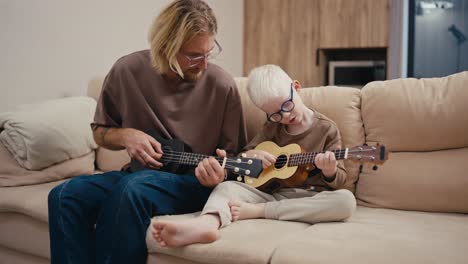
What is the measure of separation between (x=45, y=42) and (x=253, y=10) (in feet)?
6.94

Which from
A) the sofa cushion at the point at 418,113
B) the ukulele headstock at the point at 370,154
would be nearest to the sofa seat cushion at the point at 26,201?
the ukulele headstock at the point at 370,154

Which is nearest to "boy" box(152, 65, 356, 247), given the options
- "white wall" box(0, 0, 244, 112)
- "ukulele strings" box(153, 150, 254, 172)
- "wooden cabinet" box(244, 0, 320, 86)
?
"ukulele strings" box(153, 150, 254, 172)

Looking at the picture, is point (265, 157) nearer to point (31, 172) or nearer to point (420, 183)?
point (420, 183)

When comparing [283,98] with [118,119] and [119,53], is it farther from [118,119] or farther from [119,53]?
[119,53]

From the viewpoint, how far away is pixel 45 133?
2.22 metres

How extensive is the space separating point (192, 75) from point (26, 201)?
0.76 meters

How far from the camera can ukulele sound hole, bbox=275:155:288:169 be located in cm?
167

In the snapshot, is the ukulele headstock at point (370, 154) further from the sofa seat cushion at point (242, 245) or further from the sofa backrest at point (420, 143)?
the sofa backrest at point (420, 143)

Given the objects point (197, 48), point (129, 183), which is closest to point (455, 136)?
point (197, 48)

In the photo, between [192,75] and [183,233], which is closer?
[183,233]

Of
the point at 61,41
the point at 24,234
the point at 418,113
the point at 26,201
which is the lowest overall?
the point at 24,234

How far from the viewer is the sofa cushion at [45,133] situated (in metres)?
2.18

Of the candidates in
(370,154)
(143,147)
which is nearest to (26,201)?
(143,147)

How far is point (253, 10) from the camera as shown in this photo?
436cm
